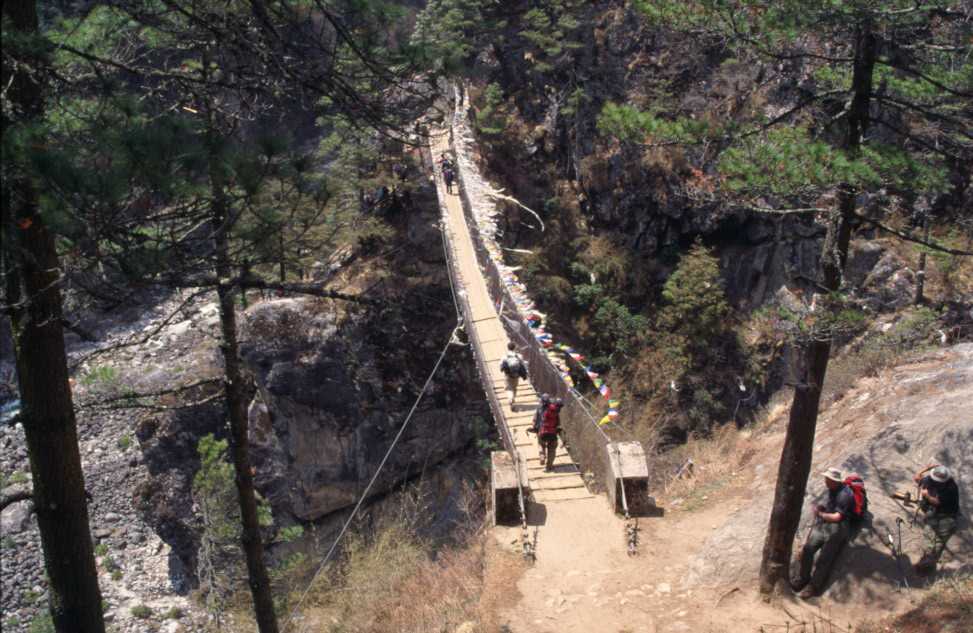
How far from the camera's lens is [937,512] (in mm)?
6434

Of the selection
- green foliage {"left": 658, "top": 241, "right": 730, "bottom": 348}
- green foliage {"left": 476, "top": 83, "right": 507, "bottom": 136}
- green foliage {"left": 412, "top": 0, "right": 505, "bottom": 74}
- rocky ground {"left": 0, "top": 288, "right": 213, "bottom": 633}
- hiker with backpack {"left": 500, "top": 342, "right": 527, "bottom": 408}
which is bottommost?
rocky ground {"left": 0, "top": 288, "right": 213, "bottom": 633}

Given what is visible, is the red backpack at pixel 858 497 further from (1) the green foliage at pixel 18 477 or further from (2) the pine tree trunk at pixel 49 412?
(1) the green foliage at pixel 18 477

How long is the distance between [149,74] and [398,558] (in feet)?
31.1

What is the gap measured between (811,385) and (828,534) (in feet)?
4.66

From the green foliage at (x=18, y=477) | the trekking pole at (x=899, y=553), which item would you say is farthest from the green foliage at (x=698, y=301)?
the green foliage at (x=18, y=477)

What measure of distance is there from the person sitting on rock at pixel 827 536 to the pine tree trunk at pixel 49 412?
5.57 m

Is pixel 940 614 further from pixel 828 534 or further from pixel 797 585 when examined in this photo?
pixel 797 585

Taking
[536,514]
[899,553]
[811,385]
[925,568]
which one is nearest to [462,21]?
[536,514]

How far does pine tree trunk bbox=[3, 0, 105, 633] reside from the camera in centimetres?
399

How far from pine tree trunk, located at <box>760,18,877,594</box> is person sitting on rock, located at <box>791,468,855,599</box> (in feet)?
0.56

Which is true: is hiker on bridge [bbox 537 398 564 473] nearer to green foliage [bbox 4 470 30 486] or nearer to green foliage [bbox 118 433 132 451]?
green foliage [bbox 4 470 30 486]

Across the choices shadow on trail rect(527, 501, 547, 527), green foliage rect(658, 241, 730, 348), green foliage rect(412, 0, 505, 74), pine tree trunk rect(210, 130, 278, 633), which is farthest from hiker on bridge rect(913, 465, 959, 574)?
green foliage rect(412, 0, 505, 74)

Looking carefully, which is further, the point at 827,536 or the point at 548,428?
the point at 548,428

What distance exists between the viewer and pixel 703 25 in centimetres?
620
